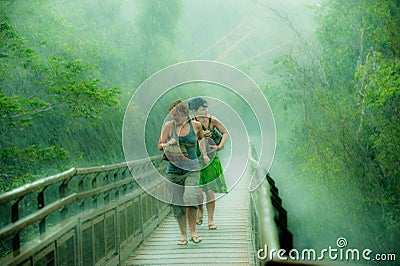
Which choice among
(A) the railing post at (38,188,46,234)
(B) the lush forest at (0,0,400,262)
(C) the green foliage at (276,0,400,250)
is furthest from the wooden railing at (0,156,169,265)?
(C) the green foliage at (276,0,400,250)

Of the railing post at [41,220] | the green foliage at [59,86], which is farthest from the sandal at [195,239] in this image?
the green foliage at [59,86]

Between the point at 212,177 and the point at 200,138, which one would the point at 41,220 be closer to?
the point at 200,138

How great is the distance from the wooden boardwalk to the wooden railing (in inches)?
7.5

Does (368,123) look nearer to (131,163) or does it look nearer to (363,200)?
(363,200)

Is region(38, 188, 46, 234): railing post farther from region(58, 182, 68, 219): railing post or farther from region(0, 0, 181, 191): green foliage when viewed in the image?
region(0, 0, 181, 191): green foliage

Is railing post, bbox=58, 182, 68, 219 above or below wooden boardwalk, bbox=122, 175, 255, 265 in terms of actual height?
above

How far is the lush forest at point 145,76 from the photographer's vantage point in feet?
50.4

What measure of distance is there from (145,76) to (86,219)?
20453 mm

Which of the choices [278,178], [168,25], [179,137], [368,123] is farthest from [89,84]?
Answer: [278,178]

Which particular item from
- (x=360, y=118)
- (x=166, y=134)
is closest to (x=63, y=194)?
(x=166, y=134)

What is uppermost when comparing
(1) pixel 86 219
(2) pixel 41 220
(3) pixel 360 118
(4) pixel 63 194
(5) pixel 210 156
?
(3) pixel 360 118

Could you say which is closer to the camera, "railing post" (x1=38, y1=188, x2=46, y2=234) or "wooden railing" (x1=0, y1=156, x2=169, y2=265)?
"wooden railing" (x1=0, y1=156, x2=169, y2=265)

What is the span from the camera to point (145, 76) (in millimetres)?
24766

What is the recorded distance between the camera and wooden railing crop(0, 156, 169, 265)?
323 centimetres
